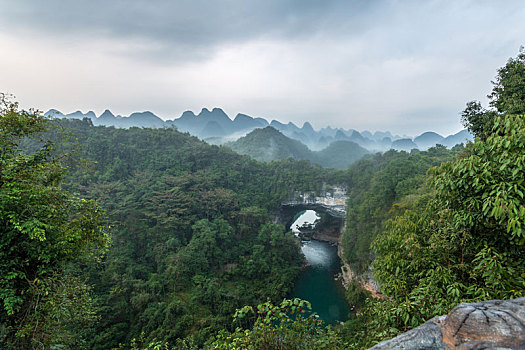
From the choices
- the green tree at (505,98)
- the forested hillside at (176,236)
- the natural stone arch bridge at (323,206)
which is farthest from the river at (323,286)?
the green tree at (505,98)

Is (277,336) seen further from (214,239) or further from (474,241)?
(214,239)

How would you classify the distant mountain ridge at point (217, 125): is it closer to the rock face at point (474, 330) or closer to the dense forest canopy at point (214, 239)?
the dense forest canopy at point (214, 239)

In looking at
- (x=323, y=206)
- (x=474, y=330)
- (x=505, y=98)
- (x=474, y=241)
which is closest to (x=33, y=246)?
(x=474, y=330)

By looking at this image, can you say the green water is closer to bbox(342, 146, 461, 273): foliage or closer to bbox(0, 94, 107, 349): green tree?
Result: bbox(342, 146, 461, 273): foliage

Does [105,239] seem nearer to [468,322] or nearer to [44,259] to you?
[44,259]

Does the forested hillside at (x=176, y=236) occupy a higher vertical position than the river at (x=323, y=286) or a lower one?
higher

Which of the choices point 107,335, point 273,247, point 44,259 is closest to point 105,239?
point 44,259
